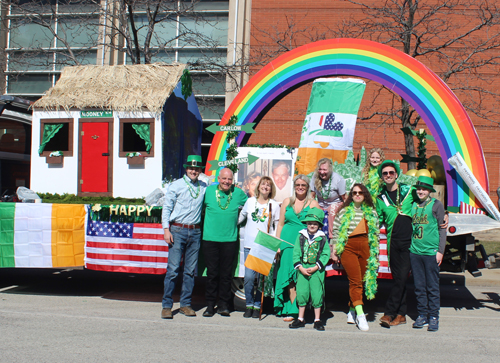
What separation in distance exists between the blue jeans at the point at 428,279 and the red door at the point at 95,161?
18.5 ft

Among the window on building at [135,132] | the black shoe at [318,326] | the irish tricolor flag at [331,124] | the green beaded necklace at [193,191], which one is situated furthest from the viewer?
the window on building at [135,132]

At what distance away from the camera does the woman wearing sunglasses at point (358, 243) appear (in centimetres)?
533

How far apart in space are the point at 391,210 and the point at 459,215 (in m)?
1.21

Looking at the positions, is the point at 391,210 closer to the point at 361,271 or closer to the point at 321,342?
the point at 361,271

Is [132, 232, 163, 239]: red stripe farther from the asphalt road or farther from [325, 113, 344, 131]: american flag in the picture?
[325, 113, 344, 131]: american flag

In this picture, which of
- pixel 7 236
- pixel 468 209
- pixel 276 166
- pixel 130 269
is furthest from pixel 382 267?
pixel 7 236

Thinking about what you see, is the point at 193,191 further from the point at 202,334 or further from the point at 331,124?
the point at 331,124

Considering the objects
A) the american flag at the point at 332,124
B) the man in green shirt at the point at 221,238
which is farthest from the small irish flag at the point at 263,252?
the american flag at the point at 332,124

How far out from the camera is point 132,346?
4508mm

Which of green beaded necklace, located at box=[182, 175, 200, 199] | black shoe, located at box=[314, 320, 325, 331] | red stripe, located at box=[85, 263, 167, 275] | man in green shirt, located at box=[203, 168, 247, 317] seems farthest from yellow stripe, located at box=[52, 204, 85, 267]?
black shoe, located at box=[314, 320, 325, 331]

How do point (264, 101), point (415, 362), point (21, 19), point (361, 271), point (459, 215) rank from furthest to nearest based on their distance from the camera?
point (21, 19) < point (264, 101) < point (459, 215) < point (361, 271) < point (415, 362)

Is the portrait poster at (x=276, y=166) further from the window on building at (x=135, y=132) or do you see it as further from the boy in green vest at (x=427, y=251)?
the boy in green vest at (x=427, y=251)

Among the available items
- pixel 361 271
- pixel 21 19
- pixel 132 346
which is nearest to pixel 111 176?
pixel 132 346

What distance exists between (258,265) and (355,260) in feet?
3.81
